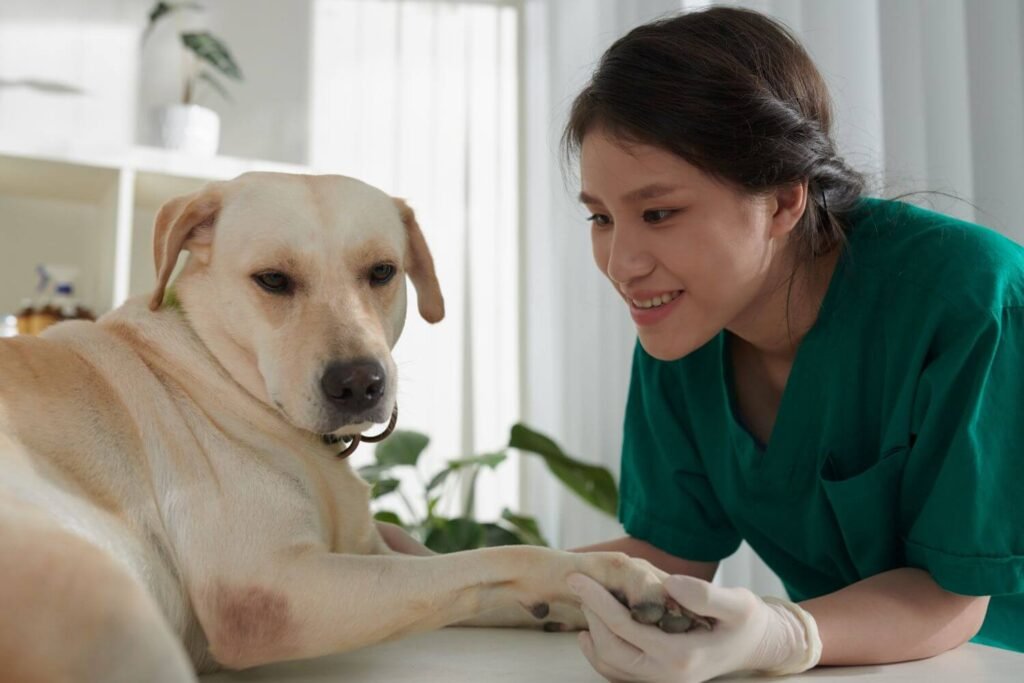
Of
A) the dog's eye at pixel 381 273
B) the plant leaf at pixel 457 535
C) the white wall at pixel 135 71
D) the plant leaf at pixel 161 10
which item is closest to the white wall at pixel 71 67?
the white wall at pixel 135 71

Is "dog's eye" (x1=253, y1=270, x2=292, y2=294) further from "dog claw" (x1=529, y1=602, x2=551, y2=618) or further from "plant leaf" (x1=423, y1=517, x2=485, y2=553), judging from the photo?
"plant leaf" (x1=423, y1=517, x2=485, y2=553)

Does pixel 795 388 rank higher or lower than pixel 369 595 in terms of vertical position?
higher

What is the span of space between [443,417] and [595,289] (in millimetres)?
859

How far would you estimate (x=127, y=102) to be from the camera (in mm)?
2854

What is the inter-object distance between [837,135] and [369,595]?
128 cm

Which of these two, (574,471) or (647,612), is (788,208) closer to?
(647,612)

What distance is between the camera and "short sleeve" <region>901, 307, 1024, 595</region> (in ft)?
3.17

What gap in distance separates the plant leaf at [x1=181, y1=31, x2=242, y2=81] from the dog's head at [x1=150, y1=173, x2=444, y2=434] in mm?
1793

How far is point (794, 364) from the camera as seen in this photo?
124 cm

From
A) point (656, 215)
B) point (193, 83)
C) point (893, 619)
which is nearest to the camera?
point (893, 619)

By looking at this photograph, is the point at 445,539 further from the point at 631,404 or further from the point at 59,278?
the point at 59,278

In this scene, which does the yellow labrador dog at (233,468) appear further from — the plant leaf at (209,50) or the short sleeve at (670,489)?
the plant leaf at (209,50)

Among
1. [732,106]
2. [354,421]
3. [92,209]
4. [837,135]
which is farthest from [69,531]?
[92,209]

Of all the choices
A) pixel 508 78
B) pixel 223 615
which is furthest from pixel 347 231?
pixel 508 78
